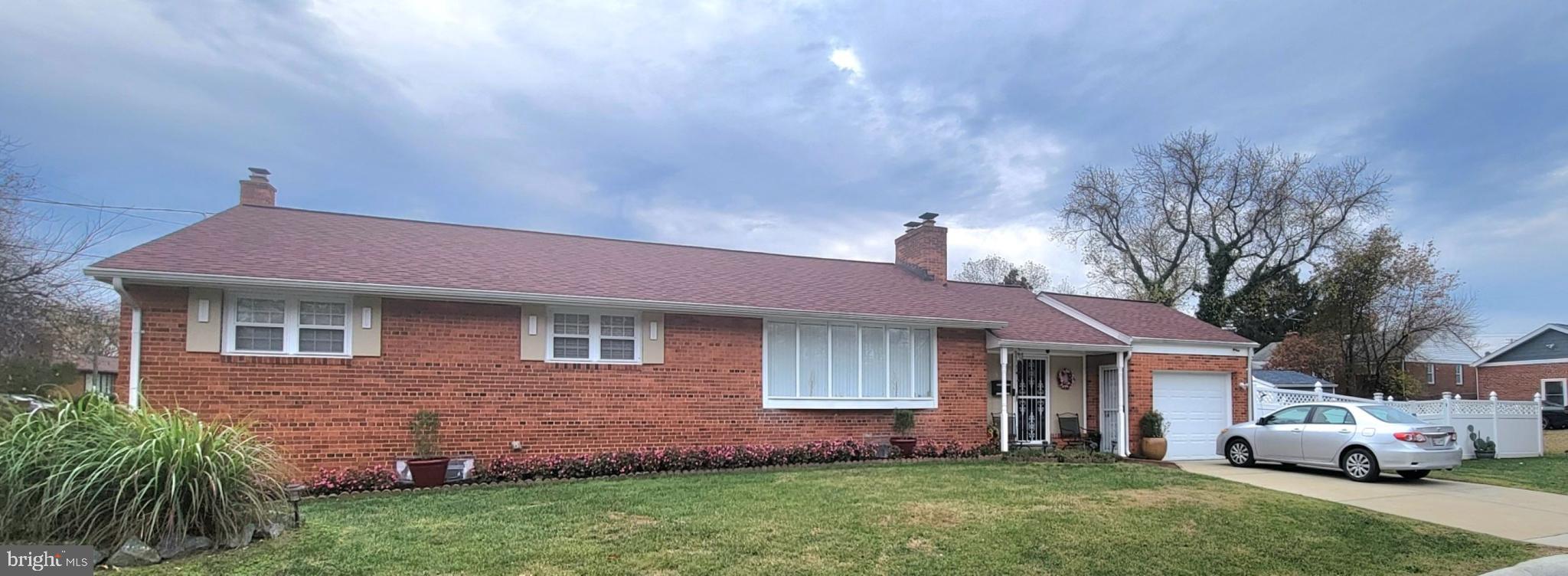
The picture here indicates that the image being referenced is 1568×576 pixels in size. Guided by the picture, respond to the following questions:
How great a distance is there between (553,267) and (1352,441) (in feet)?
44.3

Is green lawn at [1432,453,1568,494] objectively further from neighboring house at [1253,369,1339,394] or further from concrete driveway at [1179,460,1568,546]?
neighboring house at [1253,369,1339,394]

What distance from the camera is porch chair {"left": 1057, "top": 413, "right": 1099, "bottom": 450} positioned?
1728 cm

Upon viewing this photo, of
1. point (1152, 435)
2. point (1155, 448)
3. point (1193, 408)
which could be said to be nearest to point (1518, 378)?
point (1193, 408)

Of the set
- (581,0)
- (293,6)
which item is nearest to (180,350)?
(293,6)

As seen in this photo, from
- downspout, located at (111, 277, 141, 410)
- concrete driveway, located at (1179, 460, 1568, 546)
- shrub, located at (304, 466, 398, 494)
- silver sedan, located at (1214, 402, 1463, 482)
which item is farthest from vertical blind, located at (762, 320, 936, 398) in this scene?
downspout, located at (111, 277, 141, 410)

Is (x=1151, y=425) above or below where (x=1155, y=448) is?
above

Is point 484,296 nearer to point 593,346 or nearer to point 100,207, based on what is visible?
point 593,346

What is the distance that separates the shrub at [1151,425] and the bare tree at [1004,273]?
109ft

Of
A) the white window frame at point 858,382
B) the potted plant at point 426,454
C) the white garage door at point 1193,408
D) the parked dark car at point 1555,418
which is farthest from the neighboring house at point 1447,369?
the potted plant at point 426,454

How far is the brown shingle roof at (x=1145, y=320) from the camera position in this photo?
1752cm

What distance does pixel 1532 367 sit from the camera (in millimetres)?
36844

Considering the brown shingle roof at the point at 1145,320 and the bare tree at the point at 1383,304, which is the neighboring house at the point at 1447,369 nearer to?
the bare tree at the point at 1383,304

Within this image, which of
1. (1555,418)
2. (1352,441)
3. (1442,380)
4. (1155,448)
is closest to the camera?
(1352,441)

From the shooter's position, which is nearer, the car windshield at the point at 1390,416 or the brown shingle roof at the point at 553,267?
the brown shingle roof at the point at 553,267
